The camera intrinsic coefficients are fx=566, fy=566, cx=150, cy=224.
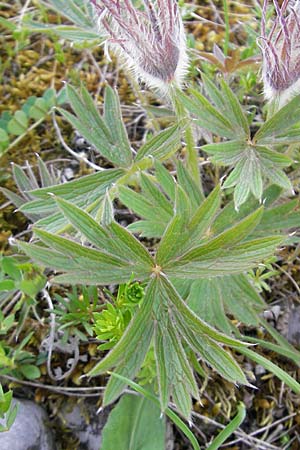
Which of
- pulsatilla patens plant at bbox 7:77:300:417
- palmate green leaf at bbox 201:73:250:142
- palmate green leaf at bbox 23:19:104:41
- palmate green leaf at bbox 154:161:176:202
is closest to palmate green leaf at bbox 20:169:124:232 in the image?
palmate green leaf at bbox 154:161:176:202

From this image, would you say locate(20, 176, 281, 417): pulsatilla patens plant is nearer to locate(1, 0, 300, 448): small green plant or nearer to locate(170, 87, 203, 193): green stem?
locate(1, 0, 300, 448): small green plant

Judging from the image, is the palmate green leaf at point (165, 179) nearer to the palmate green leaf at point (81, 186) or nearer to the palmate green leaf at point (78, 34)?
the palmate green leaf at point (81, 186)

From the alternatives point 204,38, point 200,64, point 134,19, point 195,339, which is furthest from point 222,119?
point 204,38

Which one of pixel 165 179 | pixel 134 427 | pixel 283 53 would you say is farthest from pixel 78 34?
pixel 134 427

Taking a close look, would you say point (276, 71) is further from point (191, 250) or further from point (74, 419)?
point (74, 419)

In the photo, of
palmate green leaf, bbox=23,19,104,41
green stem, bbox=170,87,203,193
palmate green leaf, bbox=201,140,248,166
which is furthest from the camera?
palmate green leaf, bbox=23,19,104,41

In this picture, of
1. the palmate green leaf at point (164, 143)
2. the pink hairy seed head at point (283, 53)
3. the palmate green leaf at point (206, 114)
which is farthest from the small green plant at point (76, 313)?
the pink hairy seed head at point (283, 53)

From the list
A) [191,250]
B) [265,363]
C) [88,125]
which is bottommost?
[265,363]
